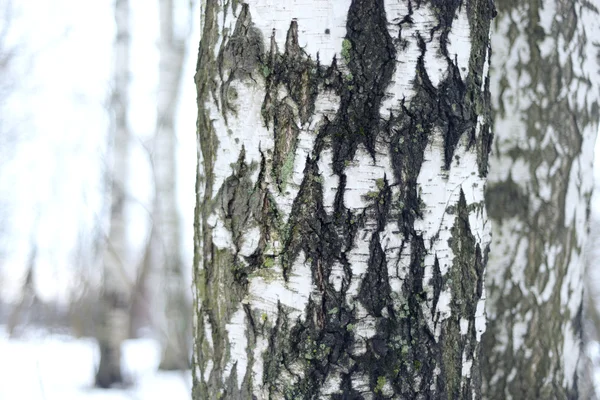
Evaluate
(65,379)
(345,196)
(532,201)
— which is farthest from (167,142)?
(345,196)

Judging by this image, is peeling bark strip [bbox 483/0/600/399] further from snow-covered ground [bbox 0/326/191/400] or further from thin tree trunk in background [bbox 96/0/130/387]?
thin tree trunk in background [bbox 96/0/130/387]

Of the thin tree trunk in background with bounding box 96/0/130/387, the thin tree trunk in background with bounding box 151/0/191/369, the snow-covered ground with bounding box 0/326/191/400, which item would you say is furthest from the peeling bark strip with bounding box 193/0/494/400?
the thin tree trunk in background with bounding box 96/0/130/387

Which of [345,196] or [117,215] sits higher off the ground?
[117,215]

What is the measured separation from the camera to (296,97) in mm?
1118

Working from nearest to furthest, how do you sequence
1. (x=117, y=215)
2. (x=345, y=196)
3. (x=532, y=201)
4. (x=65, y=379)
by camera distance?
1. (x=345, y=196)
2. (x=532, y=201)
3. (x=117, y=215)
4. (x=65, y=379)

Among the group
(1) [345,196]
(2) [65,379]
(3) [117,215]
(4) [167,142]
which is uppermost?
(4) [167,142]

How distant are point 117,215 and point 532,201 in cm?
499

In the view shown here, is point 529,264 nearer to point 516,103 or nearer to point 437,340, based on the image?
point 516,103

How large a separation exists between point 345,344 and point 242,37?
0.66m

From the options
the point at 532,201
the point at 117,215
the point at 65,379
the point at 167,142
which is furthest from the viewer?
the point at 65,379

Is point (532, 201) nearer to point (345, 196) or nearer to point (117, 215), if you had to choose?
point (345, 196)

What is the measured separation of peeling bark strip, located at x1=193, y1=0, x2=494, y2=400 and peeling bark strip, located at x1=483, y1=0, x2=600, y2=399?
1.04 meters

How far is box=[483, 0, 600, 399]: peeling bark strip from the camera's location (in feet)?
7.06

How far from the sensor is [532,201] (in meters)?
2.16
